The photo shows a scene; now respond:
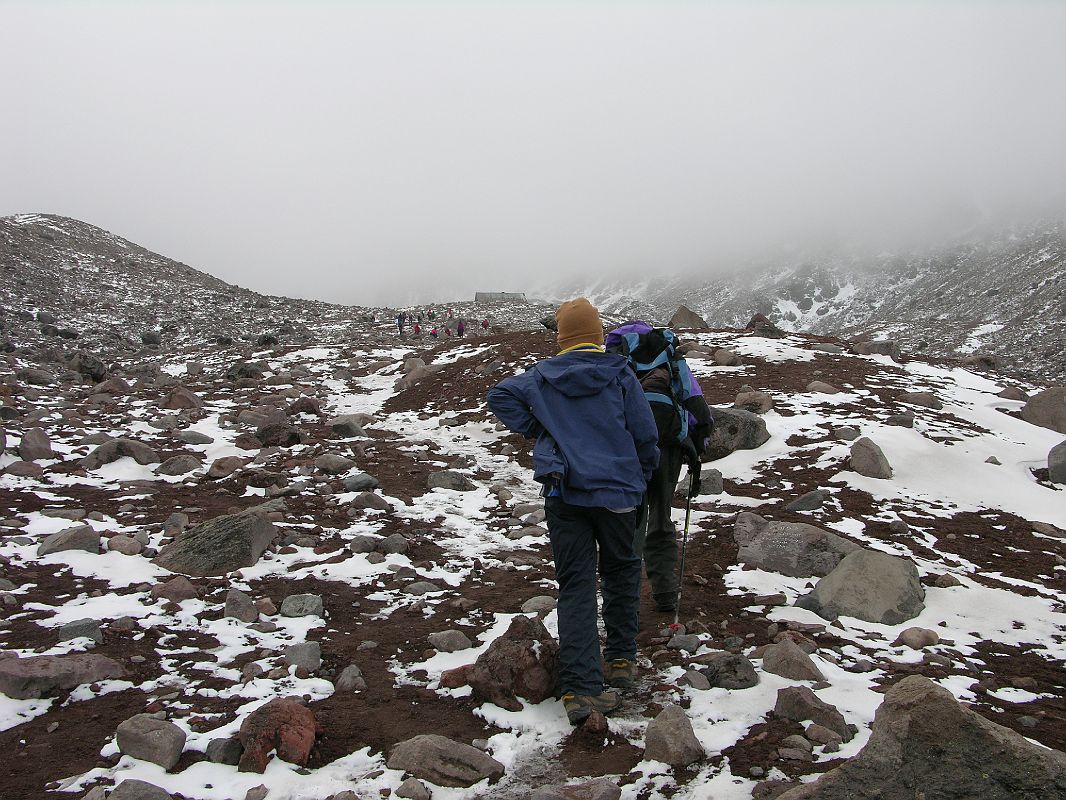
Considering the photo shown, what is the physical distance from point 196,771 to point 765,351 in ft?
54.7

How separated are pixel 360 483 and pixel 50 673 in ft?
18.5

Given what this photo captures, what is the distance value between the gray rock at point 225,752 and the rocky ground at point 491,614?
0.01 metres

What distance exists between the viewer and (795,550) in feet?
22.8

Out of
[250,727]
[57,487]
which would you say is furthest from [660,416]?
[57,487]

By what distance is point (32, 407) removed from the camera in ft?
46.1

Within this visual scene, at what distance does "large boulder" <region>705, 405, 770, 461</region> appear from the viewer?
37.9 feet

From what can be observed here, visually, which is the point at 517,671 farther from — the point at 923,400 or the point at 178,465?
the point at 923,400

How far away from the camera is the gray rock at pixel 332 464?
10.7 m

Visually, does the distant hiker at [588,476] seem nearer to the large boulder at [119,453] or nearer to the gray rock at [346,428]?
the large boulder at [119,453]

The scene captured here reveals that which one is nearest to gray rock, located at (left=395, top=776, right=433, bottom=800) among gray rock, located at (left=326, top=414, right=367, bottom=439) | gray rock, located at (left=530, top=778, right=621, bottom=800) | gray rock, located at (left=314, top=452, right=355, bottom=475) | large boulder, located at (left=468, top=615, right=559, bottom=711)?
gray rock, located at (left=530, top=778, right=621, bottom=800)

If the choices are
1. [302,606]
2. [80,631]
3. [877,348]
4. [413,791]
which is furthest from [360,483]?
[877,348]

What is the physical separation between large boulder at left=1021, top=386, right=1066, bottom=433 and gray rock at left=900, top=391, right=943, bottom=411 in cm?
180

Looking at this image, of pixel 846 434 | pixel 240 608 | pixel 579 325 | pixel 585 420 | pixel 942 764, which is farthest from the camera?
pixel 846 434

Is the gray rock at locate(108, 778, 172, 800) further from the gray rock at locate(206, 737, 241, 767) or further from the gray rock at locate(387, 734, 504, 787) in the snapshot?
the gray rock at locate(387, 734, 504, 787)
